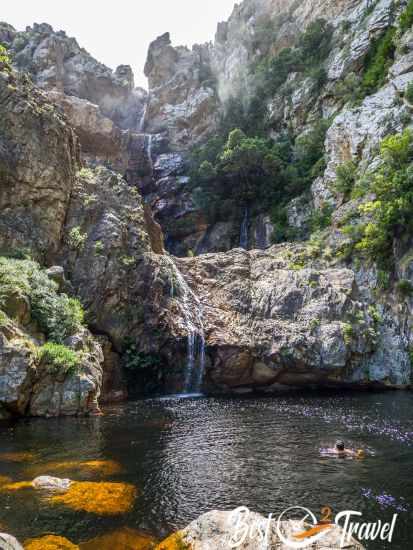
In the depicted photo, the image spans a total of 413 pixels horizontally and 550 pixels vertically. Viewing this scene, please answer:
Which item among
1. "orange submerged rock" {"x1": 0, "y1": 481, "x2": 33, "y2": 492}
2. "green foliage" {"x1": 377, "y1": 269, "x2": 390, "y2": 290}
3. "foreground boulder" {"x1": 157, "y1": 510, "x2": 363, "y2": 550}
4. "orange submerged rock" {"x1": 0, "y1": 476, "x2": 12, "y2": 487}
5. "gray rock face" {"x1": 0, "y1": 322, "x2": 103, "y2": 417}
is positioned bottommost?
"orange submerged rock" {"x1": 0, "y1": 481, "x2": 33, "y2": 492}

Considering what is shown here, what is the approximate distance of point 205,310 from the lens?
2969 cm

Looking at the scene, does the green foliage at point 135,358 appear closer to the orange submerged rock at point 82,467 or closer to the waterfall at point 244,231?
the orange submerged rock at point 82,467

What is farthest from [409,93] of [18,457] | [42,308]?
[18,457]

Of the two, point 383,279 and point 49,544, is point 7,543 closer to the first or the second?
point 49,544

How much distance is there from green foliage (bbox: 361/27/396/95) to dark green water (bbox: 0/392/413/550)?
33.6 metres

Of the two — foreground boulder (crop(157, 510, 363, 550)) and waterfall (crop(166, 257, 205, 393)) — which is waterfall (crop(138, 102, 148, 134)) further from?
foreground boulder (crop(157, 510, 363, 550))

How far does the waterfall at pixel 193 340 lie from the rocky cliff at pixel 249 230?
4.7 inches

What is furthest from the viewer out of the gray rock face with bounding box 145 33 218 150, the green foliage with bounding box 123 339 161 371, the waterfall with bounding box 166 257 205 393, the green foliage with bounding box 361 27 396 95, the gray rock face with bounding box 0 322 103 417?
the gray rock face with bounding box 145 33 218 150

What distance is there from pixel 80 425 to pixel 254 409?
8108 mm

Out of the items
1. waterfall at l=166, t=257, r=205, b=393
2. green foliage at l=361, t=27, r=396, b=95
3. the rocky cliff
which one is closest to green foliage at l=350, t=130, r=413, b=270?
the rocky cliff

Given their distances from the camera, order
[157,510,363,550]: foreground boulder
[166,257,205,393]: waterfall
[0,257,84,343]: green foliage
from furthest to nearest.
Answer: [166,257,205,393]: waterfall < [0,257,84,343]: green foliage < [157,510,363,550]: foreground boulder

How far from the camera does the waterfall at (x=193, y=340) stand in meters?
26.8

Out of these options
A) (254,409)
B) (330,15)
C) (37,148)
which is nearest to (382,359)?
(254,409)

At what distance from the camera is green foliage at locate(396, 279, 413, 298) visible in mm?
27267
